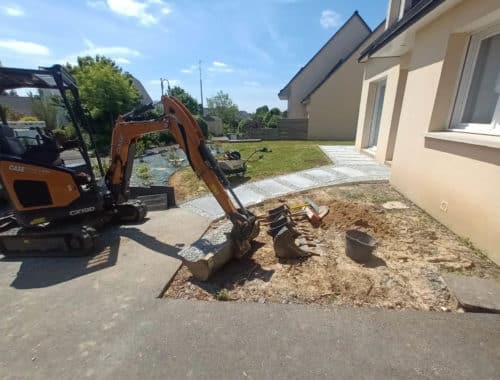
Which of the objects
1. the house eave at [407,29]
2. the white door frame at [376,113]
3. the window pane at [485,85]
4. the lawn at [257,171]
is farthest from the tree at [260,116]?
the window pane at [485,85]

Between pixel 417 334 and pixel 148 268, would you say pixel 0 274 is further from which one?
pixel 417 334

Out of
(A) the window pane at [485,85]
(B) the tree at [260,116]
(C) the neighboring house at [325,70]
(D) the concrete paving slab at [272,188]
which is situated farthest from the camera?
(B) the tree at [260,116]

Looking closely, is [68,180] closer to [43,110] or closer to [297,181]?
[297,181]

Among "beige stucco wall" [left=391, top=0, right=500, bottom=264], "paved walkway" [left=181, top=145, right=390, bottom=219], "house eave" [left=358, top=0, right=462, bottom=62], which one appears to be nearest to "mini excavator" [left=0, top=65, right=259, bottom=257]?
"paved walkway" [left=181, top=145, right=390, bottom=219]

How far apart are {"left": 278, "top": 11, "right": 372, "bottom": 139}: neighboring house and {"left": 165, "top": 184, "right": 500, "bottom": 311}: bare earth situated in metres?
15.3

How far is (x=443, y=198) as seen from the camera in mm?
4168

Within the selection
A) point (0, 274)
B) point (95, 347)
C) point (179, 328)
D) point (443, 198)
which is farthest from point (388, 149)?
point (0, 274)

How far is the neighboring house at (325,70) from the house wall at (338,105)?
72mm

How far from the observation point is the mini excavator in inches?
133

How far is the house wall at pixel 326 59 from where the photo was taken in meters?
19.4

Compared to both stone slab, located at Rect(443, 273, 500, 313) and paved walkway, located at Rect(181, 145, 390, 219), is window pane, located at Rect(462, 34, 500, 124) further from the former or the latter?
paved walkway, located at Rect(181, 145, 390, 219)

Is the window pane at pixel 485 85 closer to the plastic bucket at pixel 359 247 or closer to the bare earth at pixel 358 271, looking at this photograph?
the bare earth at pixel 358 271

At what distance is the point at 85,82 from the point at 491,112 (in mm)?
21965

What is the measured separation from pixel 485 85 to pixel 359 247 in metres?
3.44
